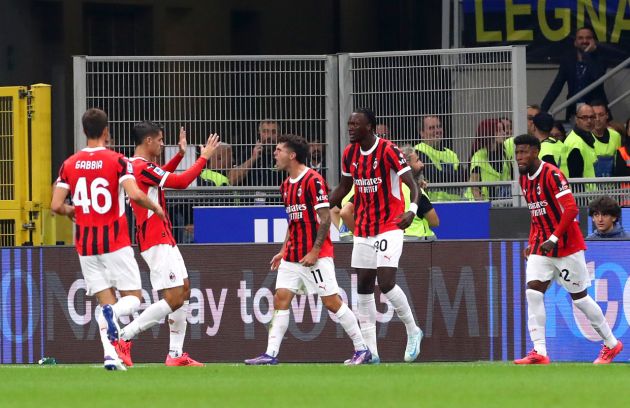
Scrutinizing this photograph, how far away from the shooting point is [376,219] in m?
14.0

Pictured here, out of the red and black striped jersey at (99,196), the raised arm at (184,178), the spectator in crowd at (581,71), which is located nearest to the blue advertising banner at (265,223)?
the raised arm at (184,178)

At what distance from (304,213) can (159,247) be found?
1.33m

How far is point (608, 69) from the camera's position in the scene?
21.0 meters

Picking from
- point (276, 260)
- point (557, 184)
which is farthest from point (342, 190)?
point (557, 184)

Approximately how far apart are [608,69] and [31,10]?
7.84 metres

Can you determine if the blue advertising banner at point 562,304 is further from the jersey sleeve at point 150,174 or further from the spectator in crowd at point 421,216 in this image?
the jersey sleeve at point 150,174

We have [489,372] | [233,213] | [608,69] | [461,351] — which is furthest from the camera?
[608,69]

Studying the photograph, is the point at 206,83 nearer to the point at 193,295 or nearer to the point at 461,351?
the point at 193,295

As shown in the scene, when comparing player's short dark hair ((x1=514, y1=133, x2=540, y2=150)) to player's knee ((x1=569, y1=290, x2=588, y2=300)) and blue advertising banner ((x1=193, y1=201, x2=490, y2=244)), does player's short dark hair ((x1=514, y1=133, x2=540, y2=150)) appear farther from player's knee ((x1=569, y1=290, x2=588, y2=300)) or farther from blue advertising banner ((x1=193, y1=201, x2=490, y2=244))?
blue advertising banner ((x1=193, y1=201, x2=490, y2=244))

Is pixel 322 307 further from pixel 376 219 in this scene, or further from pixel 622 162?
pixel 622 162

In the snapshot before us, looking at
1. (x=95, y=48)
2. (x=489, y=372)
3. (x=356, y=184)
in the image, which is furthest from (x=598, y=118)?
(x=95, y=48)

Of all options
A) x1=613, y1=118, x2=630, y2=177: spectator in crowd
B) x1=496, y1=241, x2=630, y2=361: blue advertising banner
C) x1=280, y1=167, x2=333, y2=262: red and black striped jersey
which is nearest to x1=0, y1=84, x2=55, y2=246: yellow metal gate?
x1=280, y1=167, x2=333, y2=262: red and black striped jersey

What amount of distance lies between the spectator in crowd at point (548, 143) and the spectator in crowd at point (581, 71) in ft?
9.50

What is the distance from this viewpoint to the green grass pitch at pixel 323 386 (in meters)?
9.95
